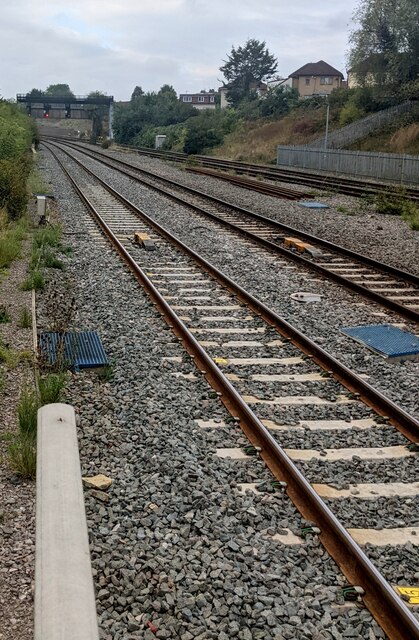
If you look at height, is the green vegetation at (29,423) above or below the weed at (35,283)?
below

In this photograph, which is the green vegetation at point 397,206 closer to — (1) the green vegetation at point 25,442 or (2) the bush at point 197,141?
(1) the green vegetation at point 25,442

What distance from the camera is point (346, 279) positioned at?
11852 mm

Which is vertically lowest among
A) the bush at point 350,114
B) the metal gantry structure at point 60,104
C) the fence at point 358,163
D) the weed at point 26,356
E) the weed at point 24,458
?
the weed at point 24,458

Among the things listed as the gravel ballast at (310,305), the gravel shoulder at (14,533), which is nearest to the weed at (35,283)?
the gravel ballast at (310,305)

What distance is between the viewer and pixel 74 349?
7.80m

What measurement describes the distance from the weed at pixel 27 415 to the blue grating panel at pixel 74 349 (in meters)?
1.09

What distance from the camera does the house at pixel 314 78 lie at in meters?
100

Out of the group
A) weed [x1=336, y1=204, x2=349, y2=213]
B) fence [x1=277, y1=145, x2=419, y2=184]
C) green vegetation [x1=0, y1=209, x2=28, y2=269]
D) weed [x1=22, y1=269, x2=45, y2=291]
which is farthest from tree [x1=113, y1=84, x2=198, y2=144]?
weed [x1=22, y1=269, x2=45, y2=291]

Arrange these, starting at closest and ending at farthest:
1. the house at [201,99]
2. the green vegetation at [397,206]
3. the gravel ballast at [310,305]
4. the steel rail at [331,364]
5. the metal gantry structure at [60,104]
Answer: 1. the steel rail at [331,364]
2. the gravel ballast at [310,305]
3. the green vegetation at [397,206]
4. the metal gantry structure at [60,104]
5. the house at [201,99]

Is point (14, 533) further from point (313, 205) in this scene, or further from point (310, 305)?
point (313, 205)

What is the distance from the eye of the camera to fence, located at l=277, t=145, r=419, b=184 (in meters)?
33.3

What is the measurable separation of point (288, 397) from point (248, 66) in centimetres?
10347

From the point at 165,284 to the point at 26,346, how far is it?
12.3 ft

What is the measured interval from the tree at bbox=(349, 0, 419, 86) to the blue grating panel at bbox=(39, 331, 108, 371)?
49.3m
